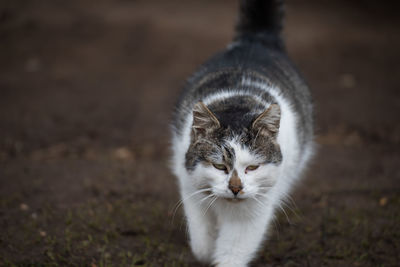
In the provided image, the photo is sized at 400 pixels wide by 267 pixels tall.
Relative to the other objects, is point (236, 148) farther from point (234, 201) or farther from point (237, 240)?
point (237, 240)

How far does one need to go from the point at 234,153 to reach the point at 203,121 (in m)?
0.30

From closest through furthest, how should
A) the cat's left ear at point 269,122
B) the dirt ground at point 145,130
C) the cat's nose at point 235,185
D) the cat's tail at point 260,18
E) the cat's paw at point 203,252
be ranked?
the cat's nose at point 235,185 < the cat's left ear at point 269,122 < the cat's paw at point 203,252 < the dirt ground at point 145,130 < the cat's tail at point 260,18

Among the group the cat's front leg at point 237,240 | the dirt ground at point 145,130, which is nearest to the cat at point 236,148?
the cat's front leg at point 237,240

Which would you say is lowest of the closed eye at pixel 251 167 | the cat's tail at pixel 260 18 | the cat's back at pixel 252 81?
the closed eye at pixel 251 167

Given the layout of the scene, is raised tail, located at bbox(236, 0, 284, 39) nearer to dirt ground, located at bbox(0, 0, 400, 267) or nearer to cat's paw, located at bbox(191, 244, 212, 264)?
dirt ground, located at bbox(0, 0, 400, 267)

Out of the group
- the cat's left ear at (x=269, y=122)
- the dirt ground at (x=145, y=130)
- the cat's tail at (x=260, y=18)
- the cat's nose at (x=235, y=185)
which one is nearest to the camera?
the cat's nose at (x=235, y=185)

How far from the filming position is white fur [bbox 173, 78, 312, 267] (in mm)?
2465

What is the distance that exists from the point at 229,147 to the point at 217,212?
1.92 feet

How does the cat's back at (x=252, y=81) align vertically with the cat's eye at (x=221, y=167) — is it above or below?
above

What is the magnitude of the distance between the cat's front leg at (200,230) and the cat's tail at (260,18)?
2093mm

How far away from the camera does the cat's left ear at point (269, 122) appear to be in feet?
8.15

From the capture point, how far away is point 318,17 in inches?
342

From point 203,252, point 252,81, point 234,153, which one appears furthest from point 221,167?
point 252,81

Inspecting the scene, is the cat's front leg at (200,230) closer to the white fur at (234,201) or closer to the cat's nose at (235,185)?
the white fur at (234,201)
